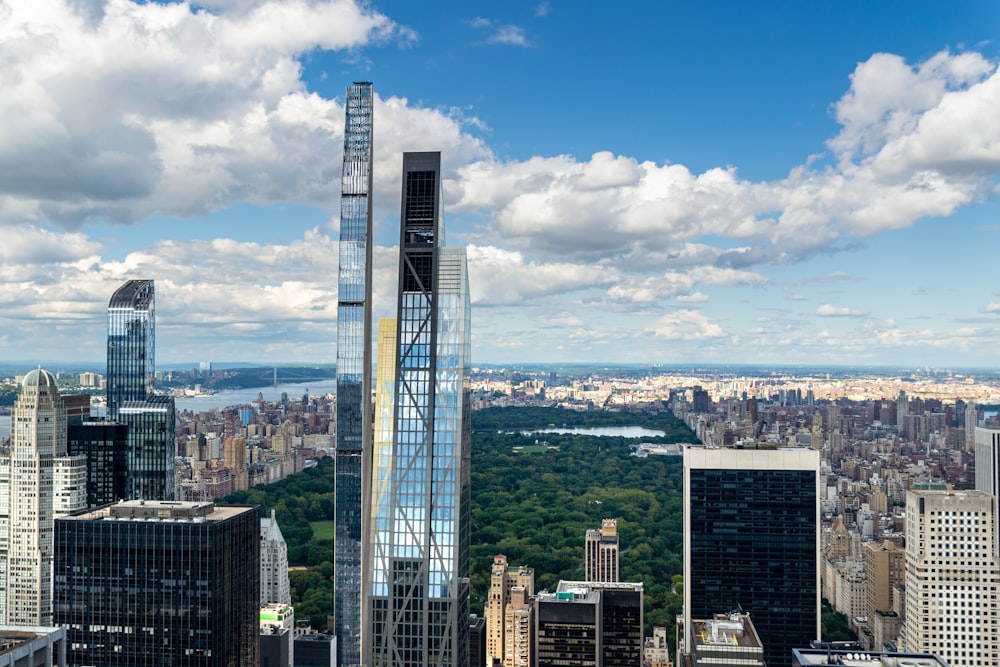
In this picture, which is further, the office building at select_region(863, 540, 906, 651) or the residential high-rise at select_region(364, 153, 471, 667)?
the office building at select_region(863, 540, 906, 651)

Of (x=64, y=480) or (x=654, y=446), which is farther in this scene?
(x=654, y=446)

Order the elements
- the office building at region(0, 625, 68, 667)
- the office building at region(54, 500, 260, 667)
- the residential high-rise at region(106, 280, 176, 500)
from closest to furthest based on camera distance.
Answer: the office building at region(0, 625, 68, 667)
the office building at region(54, 500, 260, 667)
the residential high-rise at region(106, 280, 176, 500)

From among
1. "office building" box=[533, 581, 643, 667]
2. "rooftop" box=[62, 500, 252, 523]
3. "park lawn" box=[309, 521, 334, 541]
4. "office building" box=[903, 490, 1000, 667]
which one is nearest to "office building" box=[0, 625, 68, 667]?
"rooftop" box=[62, 500, 252, 523]

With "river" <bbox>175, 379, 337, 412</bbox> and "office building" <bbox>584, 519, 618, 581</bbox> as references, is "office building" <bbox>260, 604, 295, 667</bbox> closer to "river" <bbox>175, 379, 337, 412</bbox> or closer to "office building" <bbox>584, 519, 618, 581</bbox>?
"office building" <bbox>584, 519, 618, 581</bbox>

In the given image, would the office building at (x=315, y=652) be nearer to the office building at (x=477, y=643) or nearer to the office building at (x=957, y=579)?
the office building at (x=477, y=643)

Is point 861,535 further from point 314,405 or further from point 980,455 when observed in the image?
point 314,405

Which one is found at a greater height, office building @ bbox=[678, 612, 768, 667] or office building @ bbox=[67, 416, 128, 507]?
office building @ bbox=[67, 416, 128, 507]

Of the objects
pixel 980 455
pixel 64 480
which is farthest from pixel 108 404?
pixel 980 455

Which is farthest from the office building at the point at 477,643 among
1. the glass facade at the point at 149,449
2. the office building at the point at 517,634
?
the glass facade at the point at 149,449
